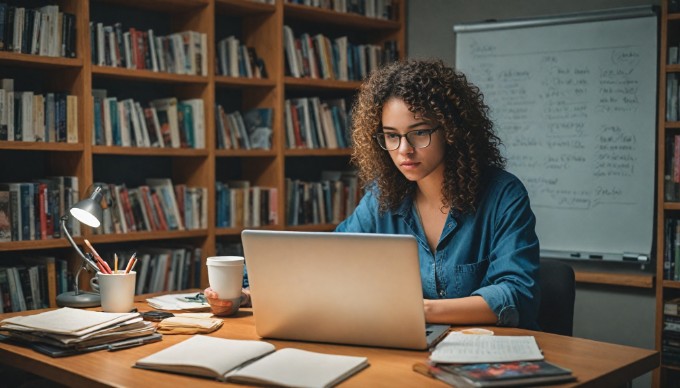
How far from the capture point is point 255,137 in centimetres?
383

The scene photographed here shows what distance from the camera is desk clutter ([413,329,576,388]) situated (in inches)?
54.6

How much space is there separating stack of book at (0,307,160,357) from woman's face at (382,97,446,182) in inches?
31.3

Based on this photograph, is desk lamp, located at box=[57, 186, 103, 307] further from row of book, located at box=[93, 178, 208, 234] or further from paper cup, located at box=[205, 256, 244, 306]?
row of book, located at box=[93, 178, 208, 234]

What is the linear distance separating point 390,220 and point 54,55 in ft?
5.01

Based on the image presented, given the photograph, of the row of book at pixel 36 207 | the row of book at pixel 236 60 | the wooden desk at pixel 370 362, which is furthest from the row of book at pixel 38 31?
the wooden desk at pixel 370 362

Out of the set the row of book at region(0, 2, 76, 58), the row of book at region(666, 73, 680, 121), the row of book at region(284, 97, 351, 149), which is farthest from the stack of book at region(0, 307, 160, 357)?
the row of book at region(666, 73, 680, 121)

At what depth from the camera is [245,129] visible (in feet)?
12.6

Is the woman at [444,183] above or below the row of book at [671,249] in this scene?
above

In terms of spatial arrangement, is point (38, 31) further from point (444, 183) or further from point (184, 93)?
point (444, 183)

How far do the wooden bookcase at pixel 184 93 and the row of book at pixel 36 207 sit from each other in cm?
4

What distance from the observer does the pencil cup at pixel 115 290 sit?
204 centimetres

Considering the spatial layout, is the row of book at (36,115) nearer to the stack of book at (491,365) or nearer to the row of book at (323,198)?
the row of book at (323,198)

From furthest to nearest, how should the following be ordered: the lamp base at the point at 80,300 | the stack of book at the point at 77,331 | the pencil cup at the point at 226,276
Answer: the lamp base at the point at 80,300
the pencil cup at the point at 226,276
the stack of book at the point at 77,331

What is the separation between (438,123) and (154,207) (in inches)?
64.8
